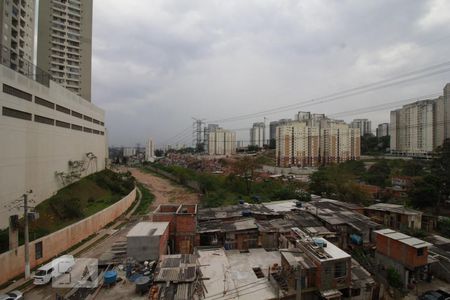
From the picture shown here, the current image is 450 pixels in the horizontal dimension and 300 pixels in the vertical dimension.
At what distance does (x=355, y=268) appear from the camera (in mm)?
8547

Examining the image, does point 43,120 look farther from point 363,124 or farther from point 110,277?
point 363,124

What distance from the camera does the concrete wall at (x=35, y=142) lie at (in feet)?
36.4

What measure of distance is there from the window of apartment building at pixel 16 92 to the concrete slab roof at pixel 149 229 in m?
8.58

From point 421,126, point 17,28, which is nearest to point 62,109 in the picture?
point 17,28

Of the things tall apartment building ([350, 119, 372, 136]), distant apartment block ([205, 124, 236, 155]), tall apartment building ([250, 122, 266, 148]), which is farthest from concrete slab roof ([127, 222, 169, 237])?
tall apartment building ([350, 119, 372, 136])

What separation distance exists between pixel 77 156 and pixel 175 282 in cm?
1720

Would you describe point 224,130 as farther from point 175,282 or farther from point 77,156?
point 175,282

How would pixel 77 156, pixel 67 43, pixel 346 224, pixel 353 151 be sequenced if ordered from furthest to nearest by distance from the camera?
pixel 353 151
pixel 67 43
pixel 77 156
pixel 346 224

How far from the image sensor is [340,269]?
7.37 metres

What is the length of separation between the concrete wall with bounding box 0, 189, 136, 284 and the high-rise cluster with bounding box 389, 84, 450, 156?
3218cm

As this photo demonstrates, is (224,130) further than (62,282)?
Yes

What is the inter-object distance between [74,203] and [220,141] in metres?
56.4

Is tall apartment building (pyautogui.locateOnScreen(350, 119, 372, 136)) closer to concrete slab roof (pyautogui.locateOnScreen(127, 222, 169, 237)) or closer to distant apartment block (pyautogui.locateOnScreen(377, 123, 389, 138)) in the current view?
distant apartment block (pyautogui.locateOnScreen(377, 123, 389, 138))

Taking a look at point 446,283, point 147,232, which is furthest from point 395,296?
point 147,232
